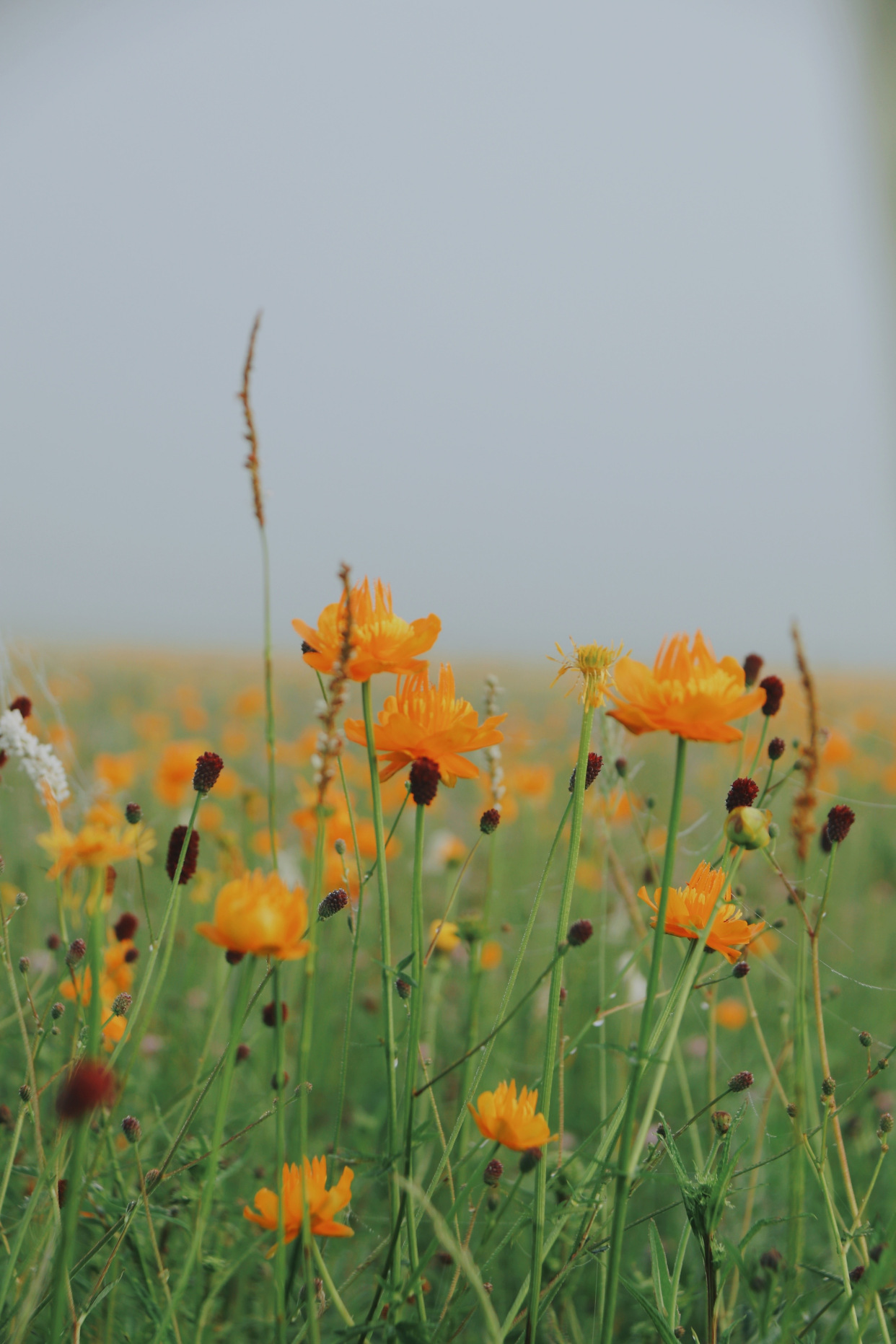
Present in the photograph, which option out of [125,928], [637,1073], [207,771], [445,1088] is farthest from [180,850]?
[445,1088]

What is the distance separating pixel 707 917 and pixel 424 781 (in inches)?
11.0

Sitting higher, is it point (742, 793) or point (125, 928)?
point (742, 793)

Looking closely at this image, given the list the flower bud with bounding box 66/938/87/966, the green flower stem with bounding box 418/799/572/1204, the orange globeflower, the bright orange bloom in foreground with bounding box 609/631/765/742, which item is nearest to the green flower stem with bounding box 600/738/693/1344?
the bright orange bloom in foreground with bounding box 609/631/765/742

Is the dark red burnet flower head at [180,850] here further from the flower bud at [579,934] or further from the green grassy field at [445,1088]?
the flower bud at [579,934]

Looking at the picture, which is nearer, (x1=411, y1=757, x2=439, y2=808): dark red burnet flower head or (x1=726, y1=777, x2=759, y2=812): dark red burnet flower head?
(x1=411, y1=757, x2=439, y2=808): dark red burnet flower head

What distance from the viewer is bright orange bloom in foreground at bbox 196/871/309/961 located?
54 cm

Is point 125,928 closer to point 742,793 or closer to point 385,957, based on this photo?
point 385,957

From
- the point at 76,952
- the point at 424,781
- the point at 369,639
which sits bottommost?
the point at 76,952

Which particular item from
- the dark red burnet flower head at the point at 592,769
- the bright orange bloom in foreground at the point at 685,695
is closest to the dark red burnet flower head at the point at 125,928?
the dark red burnet flower head at the point at 592,769

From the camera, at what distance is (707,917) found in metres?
0.74

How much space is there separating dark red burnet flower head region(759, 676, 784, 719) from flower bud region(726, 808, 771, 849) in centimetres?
36

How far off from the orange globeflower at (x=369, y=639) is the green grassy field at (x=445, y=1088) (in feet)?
0.55

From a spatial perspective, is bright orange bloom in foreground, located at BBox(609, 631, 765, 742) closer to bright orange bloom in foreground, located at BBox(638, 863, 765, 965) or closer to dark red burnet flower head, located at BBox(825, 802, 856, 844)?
bright orange bloom in foreground, located at BBox(638, 863, 765, 965)

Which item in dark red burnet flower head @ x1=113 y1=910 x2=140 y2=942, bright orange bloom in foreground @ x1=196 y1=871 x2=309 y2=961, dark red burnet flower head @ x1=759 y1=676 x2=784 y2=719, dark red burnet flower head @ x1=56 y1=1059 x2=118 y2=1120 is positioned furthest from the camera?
dark red burnet flower head @ x1=113 y1=910 x2=140 y2=942
